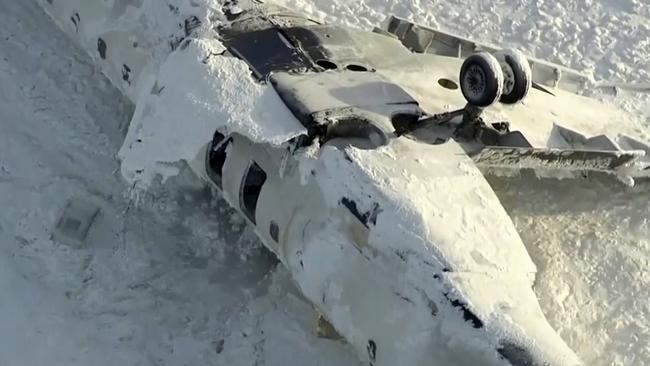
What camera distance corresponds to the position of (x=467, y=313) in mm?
3998

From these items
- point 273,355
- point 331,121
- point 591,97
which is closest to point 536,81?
point 591,97

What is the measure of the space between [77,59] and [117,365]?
7.76 ft

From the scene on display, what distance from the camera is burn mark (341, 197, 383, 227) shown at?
14.1 ft

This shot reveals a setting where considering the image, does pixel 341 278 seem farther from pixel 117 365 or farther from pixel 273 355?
pixel 117 365

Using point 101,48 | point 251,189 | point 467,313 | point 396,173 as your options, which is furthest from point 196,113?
point 467,313

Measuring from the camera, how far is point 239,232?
5570mm

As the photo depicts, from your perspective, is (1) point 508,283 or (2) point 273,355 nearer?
(1) point 508,283

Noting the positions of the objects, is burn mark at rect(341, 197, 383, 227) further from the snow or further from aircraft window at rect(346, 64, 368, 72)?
aircraft window at rect(346, 64, 368, 72)

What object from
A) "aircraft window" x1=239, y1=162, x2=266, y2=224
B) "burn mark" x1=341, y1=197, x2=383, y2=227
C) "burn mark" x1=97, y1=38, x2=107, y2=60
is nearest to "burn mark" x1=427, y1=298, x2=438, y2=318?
"burn mark" x1=341, y1=197, x2=383, y2=227

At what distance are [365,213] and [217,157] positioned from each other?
102 cm

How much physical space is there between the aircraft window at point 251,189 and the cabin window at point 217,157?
6.9 inches

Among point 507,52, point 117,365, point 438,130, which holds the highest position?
point 507,52

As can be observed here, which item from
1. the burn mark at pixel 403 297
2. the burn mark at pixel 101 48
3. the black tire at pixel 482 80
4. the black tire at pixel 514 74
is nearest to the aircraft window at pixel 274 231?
the burn mark at pixel 403 297

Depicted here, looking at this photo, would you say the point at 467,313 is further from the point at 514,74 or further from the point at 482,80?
the point at 514,74
